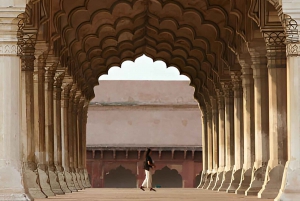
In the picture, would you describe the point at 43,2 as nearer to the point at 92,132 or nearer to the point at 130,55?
the point at 130,55

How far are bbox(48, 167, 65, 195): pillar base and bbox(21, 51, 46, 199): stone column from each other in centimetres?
399

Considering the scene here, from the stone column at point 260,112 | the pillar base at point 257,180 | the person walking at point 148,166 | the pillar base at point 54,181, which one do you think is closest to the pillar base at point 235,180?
the person walking at point 148,166

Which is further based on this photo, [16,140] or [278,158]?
[278,158]

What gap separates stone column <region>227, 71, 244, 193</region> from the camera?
70.5 ft

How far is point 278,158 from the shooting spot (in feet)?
51.1

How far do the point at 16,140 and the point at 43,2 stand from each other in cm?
537

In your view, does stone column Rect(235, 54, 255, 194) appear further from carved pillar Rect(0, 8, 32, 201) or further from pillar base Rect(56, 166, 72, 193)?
carved pillar Rect(0, 8, 32, 201)

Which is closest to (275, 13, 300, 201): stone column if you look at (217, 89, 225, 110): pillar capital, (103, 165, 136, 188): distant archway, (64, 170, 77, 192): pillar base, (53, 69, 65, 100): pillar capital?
(53, 69, 65, 100): pillar capital

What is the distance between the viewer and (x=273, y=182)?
50.8 feet

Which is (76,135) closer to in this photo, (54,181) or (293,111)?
(54,181)

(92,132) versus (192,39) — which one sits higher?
(192,39)

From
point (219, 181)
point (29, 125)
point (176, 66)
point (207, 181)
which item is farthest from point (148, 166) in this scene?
point (176, 66)

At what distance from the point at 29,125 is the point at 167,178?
3385 centimetres

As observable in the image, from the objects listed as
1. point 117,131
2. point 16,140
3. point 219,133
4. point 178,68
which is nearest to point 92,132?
point 117,131
